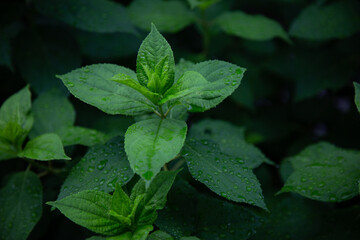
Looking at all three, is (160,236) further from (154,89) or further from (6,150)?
(6,150)

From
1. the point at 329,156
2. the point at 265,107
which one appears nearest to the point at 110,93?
the point at 329,156

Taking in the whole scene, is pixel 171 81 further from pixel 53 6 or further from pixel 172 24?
pixel 53 6

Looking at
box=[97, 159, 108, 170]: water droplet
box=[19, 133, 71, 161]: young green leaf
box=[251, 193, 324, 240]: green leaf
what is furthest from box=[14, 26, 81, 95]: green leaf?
box=[251, 193, 324, 240]: green leaf

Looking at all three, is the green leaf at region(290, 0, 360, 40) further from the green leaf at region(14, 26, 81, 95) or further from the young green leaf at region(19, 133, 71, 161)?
the young green leaf at region(19, 133, 71, 161)

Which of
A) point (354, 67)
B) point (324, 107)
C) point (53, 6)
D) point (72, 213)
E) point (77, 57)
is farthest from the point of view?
point (324, 107)

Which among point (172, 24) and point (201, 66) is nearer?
point (201, 66)

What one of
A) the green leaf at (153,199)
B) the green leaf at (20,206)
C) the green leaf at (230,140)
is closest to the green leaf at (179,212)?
the green leaf at (153,199)

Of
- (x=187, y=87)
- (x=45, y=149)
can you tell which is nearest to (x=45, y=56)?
(x=45, y=149)
